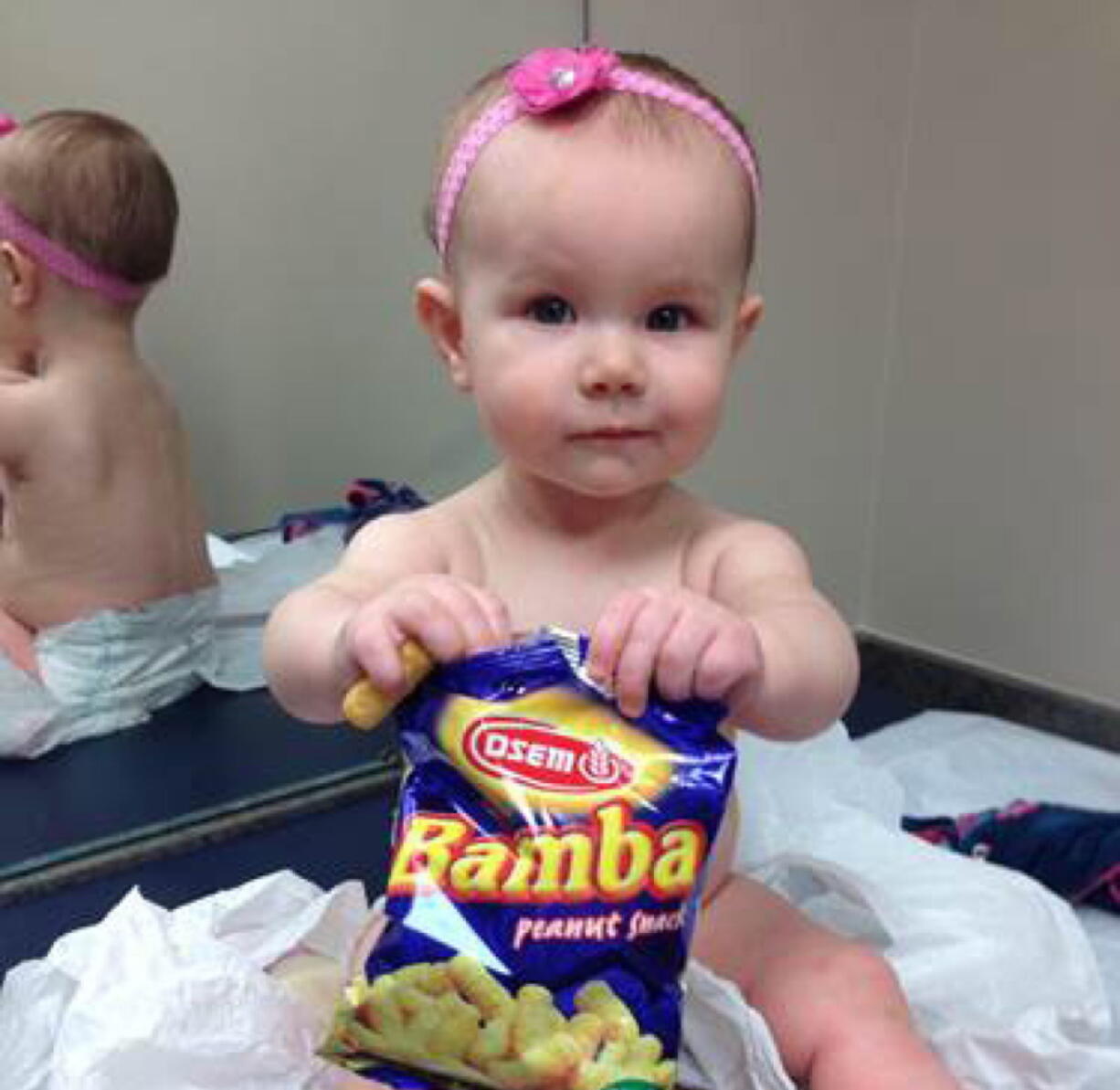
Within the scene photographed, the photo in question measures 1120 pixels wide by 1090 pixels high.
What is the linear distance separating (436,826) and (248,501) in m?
0.56

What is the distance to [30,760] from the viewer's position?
3.07 ft

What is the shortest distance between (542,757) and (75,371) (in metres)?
0.57

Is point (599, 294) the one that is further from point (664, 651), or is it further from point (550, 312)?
point (664, 651)

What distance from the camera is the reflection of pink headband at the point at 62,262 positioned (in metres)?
0.90

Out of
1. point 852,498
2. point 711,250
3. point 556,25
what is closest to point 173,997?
point 711,250

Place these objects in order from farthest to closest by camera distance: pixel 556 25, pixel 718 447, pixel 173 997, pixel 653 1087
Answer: pixel 718 447
pixel 556 25
pixel 173 997
pixel 653 1087

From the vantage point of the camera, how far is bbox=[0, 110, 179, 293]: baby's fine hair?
0.89m

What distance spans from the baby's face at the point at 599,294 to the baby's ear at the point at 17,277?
0.44 metres

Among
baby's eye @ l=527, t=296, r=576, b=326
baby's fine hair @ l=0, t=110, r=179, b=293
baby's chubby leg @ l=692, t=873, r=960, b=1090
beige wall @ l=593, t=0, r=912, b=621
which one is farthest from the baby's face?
beige wall @ l=593, t=0, r=912, b=621

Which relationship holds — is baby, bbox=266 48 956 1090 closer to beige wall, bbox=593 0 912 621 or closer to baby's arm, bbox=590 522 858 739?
baby's arm, bbox=590 522 858 739

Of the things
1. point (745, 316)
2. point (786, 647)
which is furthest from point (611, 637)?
point (745, 316)

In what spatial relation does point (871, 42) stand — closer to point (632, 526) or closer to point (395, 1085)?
point (632, 526)

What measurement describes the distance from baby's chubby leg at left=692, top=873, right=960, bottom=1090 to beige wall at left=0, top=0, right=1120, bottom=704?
19.2 inches

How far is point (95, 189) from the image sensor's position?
0.90 metres
